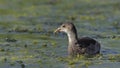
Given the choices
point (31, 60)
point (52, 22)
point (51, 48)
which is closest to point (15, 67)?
point (31, 60)

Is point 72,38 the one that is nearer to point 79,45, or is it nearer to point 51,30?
point 79,45

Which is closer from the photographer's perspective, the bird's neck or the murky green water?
the murky green water

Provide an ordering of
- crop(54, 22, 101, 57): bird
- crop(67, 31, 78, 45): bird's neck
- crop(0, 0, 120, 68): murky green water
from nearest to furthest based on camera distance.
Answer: crop(0, 0, 120, 68): murky green water → crop(54, 22, 101, 57): bird → crop(67, 31, 78, 45): bird's neck

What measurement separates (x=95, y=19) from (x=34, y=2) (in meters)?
6.05

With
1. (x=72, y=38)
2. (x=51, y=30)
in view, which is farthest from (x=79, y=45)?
(x=51, y=30)

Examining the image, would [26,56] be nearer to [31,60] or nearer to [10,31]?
[31,60]

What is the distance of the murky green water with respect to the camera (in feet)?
56.2

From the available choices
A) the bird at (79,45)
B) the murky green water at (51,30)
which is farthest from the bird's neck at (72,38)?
the murky green water at (51,30)

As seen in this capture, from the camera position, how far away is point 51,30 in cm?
2347

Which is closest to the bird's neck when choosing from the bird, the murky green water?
the bird

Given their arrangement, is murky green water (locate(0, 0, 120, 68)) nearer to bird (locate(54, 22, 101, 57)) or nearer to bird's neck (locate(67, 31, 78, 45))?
bird (locate(54, 22, 101, 57))

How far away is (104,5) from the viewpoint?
30.5m

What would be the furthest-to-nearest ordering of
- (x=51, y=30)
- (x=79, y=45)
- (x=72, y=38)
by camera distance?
(x=51, y=30) < (x=72, y=38) < (x=79, y=45)

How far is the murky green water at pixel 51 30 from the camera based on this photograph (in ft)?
56.2
